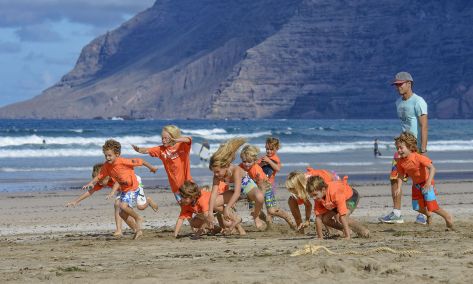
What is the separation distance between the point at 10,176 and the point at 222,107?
567ft

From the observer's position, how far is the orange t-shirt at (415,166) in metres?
9.91

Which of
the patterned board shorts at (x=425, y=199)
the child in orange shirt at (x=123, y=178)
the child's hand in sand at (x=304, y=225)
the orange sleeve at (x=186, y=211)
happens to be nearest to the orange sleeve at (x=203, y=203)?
the orange sleeve at (x=186, y=211)

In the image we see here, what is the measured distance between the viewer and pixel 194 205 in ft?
31.6

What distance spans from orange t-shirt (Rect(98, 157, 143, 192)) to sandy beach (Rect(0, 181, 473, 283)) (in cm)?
53

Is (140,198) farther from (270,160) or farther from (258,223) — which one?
(270,160)

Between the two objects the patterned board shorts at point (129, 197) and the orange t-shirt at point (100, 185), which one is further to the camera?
the orange t-shirt at point (100, 185)

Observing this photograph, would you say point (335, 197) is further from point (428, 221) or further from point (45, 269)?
point (45, 269)

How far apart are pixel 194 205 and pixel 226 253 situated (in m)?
1.50

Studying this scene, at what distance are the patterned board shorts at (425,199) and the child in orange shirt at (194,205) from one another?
2.15m

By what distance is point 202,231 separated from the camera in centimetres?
980

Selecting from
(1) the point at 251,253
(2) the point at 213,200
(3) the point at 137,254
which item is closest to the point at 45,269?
(3) the point at 137,254

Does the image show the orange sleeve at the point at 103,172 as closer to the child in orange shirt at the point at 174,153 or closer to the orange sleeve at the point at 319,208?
the child in orange shirt at the point at 174,153

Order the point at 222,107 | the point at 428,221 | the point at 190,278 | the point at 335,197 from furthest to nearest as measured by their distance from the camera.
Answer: the point at 222,107 → the point at 428,221 → the point at 335,197 → the point at 190,278

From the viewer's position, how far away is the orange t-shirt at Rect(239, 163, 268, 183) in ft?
33.5
